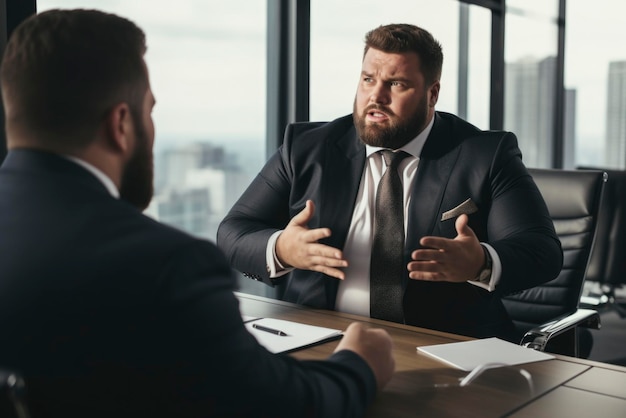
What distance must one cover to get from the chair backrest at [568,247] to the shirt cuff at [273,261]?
1.00 meters

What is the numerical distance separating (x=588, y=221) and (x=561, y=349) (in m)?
0.54

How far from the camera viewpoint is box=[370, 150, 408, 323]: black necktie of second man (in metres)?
2.21

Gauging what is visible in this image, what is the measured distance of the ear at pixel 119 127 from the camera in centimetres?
109

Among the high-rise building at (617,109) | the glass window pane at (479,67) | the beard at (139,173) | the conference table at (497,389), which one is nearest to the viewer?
the beard at (139,173)

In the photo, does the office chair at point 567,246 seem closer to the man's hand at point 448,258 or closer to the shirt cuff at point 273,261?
the man's hand at point 448,258

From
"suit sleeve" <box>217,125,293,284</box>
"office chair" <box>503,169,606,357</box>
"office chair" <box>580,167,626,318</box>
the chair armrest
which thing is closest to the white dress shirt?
"suit sleeve" <box>217,125,293,284</box>

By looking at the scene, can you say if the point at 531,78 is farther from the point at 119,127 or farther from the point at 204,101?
the point at 119,127

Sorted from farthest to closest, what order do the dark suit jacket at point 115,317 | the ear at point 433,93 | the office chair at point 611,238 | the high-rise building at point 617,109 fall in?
the high-rise building at point 617,109 → the office chair at point 611,238 → the ear at point 433,93 → the dark suit jacket at point 115,317

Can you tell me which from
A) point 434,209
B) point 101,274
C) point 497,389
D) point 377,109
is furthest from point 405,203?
point 101,274

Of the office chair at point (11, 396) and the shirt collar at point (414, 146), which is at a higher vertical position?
the shirt collar at point (414, 146)

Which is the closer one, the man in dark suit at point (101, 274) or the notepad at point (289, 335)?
the man in dark suit at point (101, 274)

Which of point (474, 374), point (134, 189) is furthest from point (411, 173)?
point (134, 189)

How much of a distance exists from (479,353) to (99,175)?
95cm

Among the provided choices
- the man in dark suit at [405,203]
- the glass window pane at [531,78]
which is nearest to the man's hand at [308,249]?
the man in dark suit at [405,203]
